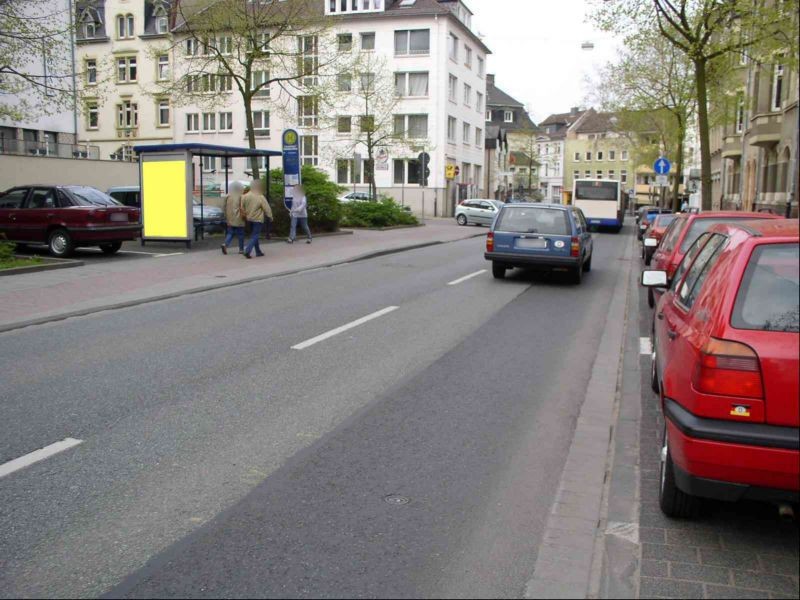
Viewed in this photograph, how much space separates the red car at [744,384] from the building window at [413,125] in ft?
169

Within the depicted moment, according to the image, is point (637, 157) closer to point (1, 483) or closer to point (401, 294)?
point (401, 294)

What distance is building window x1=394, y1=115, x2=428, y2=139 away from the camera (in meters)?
54.4

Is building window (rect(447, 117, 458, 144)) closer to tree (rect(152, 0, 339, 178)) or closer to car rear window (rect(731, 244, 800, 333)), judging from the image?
tree (rect(152, 0, 339, 178))

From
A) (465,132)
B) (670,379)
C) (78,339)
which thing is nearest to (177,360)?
(78,339)

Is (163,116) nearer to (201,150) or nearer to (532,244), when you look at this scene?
(201,150)

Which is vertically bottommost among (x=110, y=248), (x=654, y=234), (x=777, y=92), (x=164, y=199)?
(x=110, y=248)

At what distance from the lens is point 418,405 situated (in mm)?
6336

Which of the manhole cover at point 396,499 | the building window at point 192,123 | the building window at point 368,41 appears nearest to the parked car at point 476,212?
the building window at point 368,41

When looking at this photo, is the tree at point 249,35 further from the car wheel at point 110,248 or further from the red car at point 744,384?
the red car at point 744,384

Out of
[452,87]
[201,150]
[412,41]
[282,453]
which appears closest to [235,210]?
[201,150]

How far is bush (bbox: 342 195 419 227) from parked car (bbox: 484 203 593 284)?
17.0 m

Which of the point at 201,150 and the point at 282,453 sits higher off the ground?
the point at 201,150

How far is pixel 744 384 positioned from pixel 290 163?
824 inches

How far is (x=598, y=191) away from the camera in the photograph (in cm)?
3959
